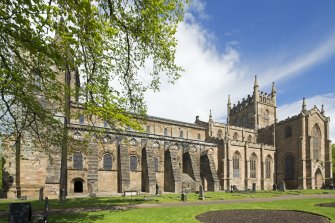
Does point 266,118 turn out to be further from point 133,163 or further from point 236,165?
point 133,163

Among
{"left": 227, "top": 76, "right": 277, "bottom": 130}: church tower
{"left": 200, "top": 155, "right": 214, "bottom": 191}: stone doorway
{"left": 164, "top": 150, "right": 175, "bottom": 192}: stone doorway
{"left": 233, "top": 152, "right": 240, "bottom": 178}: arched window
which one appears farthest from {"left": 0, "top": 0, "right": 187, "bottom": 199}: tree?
{"left": 227, "top": 76, "right": 277, "bottom": 130}: church tower

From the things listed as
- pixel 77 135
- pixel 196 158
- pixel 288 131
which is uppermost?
pixel 288 131

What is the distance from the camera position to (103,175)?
33.0 m

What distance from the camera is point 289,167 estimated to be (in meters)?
51.4

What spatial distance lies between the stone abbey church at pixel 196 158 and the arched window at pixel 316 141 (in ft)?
0.62

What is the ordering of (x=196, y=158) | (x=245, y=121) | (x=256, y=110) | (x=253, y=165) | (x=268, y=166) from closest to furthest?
(x=196, y=158) < (x=253, y=165) < (x=268, y=166) < (x=256, y=110) < (x=245, y=121)

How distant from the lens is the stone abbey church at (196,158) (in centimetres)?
3014

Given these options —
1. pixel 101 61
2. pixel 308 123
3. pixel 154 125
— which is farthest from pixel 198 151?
pixel 101 61

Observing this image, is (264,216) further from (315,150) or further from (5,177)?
(315,150)

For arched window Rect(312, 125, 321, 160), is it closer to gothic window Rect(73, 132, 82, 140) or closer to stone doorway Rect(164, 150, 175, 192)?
stone doorway Rect(164, 150, 175, 192)

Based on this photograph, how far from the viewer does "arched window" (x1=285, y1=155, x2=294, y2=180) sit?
167 feet

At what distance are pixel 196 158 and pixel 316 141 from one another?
2657 centimetres

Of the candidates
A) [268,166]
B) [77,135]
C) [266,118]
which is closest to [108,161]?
[77,135]

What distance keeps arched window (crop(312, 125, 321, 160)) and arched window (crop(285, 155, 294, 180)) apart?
14.5 feet
